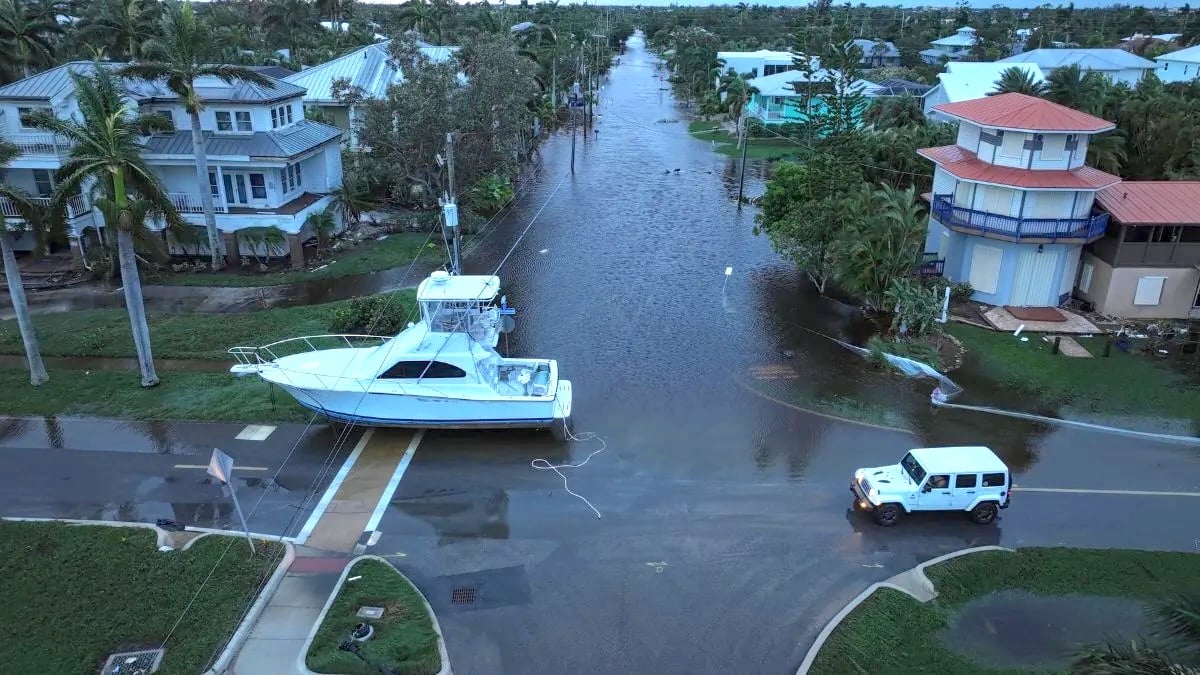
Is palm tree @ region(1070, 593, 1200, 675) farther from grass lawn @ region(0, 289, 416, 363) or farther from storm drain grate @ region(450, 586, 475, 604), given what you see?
grass lawn @ region(0, 289, 416, 363)

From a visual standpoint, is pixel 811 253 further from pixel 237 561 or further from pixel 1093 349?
pixel 237 561

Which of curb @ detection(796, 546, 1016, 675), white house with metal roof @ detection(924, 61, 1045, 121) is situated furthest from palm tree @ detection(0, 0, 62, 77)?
white house with metal roof @ detection(924, 61, 1045, 121)

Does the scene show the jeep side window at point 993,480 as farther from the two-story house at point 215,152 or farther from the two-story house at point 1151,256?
the two-story house at point 215,152

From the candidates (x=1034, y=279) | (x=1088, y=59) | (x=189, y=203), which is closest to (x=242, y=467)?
(x=189, y=203)

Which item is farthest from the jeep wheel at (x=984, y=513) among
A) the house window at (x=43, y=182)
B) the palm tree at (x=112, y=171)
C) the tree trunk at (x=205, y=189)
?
the house window at (x=43, y=182)

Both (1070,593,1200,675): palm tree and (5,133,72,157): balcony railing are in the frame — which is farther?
(5,133,72,157): balcony railing

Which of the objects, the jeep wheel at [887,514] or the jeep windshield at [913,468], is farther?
the jeep windshield at [913,468]
